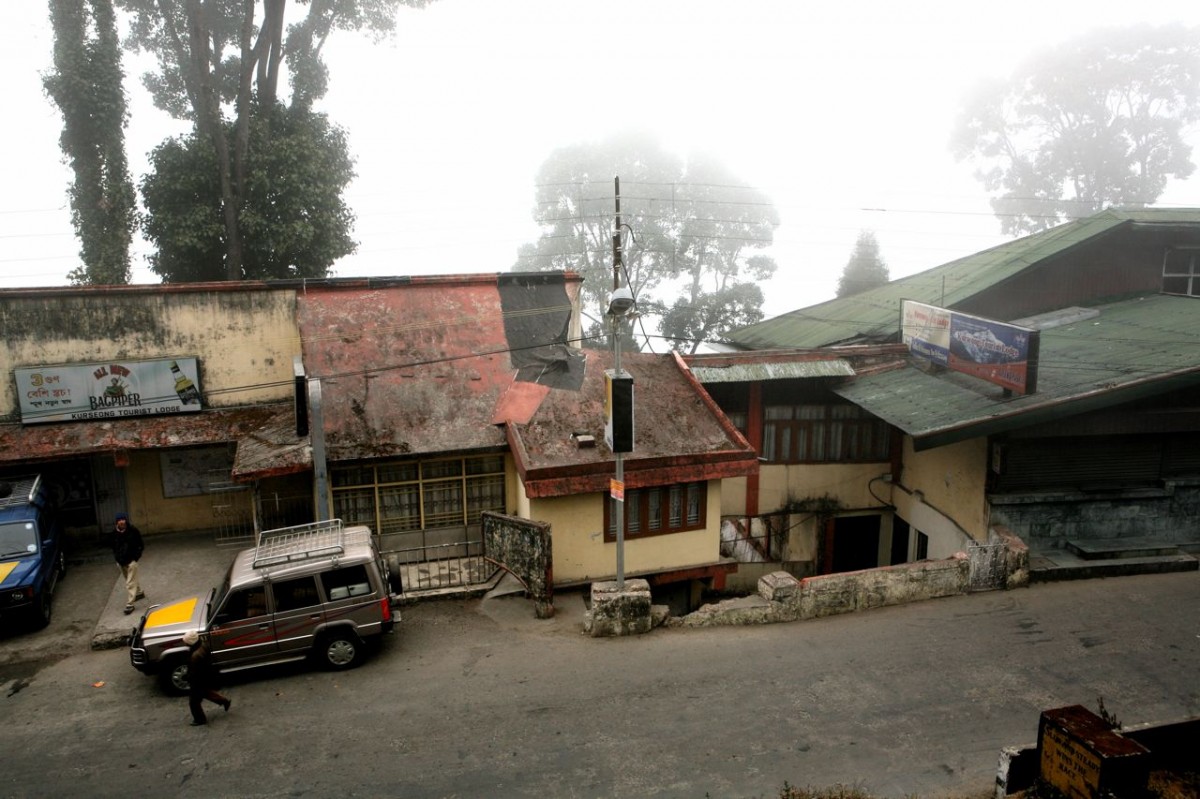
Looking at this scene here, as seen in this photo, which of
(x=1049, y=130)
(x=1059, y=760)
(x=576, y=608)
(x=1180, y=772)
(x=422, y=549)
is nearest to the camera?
(x=1059, y=760)

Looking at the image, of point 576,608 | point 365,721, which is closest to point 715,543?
point 576,608

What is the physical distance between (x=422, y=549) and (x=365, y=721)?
18.8 ft

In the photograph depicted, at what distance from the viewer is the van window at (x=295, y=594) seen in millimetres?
11711

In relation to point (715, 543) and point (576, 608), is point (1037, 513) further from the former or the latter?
point (576, 608)

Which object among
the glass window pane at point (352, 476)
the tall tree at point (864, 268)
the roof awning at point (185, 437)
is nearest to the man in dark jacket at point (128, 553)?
the roof awning at point (185, 437)

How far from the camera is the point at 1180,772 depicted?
838cm

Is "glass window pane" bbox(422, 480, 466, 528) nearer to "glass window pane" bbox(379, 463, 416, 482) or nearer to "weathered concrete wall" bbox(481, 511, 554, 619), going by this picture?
"glass window pane" bbox(379, 463, 416, 482)

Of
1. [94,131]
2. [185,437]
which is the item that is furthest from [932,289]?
[94,131]

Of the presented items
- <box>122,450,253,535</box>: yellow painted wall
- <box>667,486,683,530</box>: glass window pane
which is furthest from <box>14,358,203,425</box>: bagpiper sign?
<box>667,486,683,530</box>: glass window pane

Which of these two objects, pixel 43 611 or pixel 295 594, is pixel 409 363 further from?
pixel 43 611

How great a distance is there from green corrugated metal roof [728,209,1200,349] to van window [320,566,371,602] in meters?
15.4

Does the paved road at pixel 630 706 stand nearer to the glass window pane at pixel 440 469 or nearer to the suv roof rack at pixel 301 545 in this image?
the suv roof rack at pixel 301 545

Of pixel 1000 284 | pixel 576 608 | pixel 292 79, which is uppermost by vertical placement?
pixel 292 79

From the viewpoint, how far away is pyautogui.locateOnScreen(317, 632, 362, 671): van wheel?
472 inches
